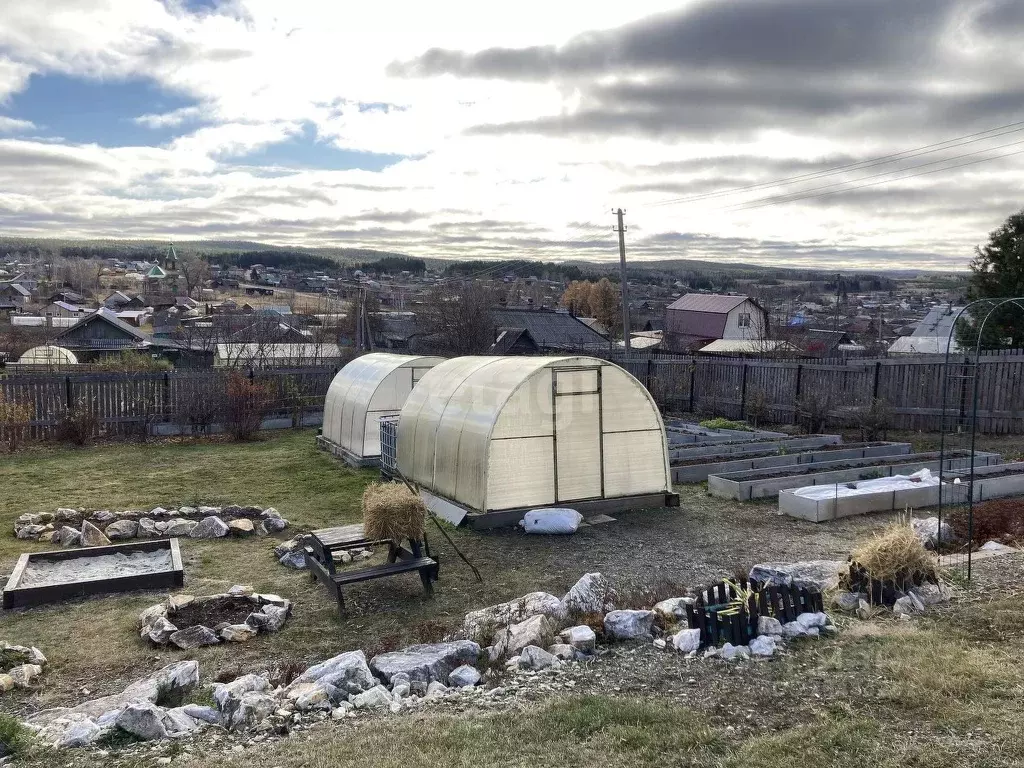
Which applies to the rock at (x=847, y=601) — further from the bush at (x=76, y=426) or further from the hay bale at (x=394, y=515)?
the bush at (x=76, y=426)

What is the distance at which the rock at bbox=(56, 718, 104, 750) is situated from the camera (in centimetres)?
495

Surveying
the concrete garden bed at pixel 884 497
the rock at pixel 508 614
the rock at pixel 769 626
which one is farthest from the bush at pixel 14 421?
the rock at pixel 769 626

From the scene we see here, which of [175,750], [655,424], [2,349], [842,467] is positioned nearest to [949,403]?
[842,467]

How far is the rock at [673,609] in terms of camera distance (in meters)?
6.97

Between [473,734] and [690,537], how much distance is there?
20.4 ft

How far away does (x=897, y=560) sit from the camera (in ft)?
23.2

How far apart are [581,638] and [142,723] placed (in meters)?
3.35

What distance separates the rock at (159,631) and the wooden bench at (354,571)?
158 cm

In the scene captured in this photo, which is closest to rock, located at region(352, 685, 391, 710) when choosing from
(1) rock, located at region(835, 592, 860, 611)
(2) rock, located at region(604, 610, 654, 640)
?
(2) rock, located at region(604, 610, 654, 640)

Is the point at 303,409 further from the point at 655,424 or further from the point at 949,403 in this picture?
the point at 949,403

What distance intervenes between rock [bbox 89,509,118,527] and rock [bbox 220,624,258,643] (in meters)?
5.10

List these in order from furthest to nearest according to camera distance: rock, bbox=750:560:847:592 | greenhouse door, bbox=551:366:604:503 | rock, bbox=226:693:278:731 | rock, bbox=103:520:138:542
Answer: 1. greenhouse door, bbox=551:366:604:503
2. rock, bbox=103:520:138:542
3. rock, bbox=750:560:847:592
4. rock, bbox=226:693:278:731

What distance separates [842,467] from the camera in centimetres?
1367

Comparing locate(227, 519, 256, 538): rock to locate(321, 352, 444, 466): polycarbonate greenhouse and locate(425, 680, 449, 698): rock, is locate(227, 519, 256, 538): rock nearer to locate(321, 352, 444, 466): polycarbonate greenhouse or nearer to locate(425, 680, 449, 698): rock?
locate(321, 352, 444, 466): polycarbonate greenhouse
